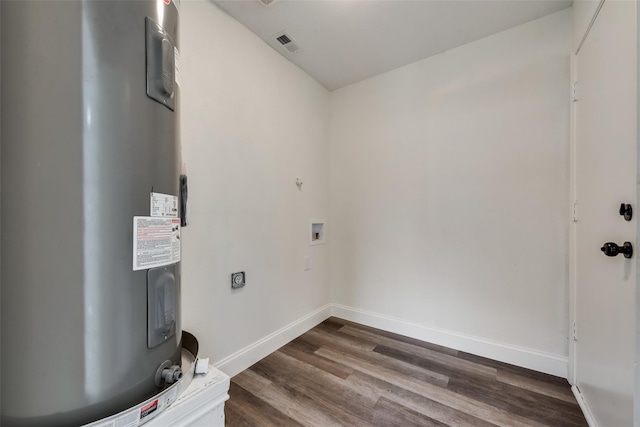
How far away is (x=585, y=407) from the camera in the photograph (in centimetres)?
143

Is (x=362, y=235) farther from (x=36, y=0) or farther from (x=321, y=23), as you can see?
(x=36, y=0)

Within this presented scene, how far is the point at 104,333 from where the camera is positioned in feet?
1.80

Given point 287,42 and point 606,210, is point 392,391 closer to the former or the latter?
point 606,210

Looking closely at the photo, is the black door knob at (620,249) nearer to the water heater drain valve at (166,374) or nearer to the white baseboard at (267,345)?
the water heater drain valve at (166,374)

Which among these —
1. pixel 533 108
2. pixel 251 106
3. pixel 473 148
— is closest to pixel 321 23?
pixel 251 106

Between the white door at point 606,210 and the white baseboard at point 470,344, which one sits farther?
the white baseboard at point 470,344

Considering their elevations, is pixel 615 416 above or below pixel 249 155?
below

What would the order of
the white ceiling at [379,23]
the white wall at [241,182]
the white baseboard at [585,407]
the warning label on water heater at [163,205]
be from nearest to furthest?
1. the warning label on water heater at [163,205]
2. the white baseboard at [585,407]
3. the white wall at [241,182]
4. the white ceiling at [379,23]

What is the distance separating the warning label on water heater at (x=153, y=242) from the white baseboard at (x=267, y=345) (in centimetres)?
137

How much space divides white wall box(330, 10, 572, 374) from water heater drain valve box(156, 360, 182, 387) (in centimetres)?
208

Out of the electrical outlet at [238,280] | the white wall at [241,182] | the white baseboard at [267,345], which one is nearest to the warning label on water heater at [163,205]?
the white wall at [241,182]

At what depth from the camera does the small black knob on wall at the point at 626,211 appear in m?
0.99

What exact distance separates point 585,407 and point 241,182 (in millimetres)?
2496

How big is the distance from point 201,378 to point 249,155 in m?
1.54
